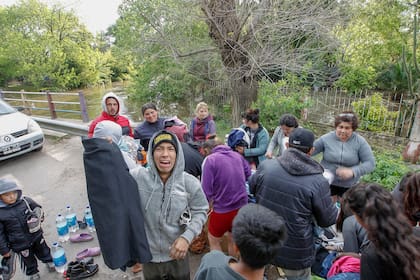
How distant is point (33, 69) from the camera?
22703 mm

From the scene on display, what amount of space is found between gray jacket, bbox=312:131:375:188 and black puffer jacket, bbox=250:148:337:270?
112 centimetres

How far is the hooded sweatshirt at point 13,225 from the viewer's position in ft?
7.97

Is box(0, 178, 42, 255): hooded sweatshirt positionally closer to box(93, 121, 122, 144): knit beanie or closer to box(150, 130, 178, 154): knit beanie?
box(93, 121, 122, 144): knit beanie

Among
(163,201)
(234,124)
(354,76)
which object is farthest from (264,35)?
(163,201)

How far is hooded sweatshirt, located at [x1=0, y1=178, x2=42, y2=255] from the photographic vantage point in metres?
2.43

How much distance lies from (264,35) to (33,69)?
2423 centimetres

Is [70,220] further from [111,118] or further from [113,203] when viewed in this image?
[113,203]

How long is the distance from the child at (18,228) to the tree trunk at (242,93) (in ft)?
18.0

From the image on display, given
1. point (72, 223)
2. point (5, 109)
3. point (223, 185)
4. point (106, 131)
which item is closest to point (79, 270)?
point (72, 223)

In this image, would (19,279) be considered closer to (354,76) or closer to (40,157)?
(40,157)

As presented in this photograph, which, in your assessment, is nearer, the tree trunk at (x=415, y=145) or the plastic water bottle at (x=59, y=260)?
the plastic water bottle at (x=59, y=260)

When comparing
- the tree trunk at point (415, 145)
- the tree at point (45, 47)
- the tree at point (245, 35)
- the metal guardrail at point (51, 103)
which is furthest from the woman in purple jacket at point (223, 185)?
the tree at point (45, 47)

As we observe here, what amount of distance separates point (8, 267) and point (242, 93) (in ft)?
19.8

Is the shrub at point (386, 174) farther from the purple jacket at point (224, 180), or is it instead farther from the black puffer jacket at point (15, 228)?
the black puffer jacket at point (15, 228)
